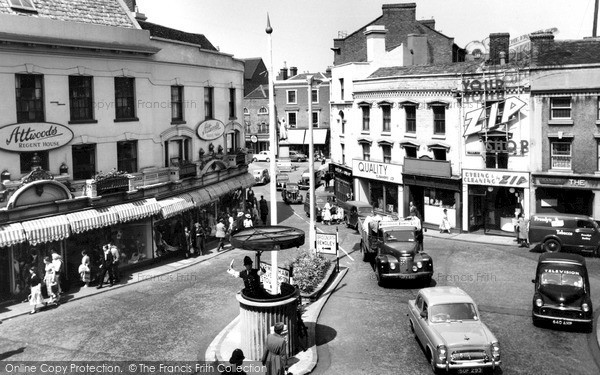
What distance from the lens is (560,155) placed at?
34219mm

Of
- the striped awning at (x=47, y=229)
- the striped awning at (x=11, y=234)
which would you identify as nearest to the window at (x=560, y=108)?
the striped awning at (x=47, y=229)

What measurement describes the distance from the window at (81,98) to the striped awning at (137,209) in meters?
4.19

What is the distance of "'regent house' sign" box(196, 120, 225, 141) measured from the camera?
3453 centimetres

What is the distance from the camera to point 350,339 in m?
18.6

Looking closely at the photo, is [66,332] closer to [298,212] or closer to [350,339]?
[350,339]

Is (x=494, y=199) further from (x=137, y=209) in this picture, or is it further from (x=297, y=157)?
(x=297, y=157)

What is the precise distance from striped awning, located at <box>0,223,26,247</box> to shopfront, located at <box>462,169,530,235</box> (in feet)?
83.9

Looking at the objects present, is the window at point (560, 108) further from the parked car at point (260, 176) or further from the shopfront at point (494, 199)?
the parked car at point (260, 176)

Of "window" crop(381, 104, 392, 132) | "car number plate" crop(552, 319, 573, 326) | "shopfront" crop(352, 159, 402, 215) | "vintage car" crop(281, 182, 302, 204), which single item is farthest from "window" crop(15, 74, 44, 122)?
"vintage car" crop(281, 182, 302, 204)

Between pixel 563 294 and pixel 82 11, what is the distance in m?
23.3

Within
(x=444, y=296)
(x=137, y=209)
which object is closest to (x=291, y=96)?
(x=137, y=209)

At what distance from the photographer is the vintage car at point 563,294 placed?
1878 centimetres

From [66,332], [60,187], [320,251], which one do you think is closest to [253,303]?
[66,332]

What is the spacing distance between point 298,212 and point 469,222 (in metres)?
14.0
